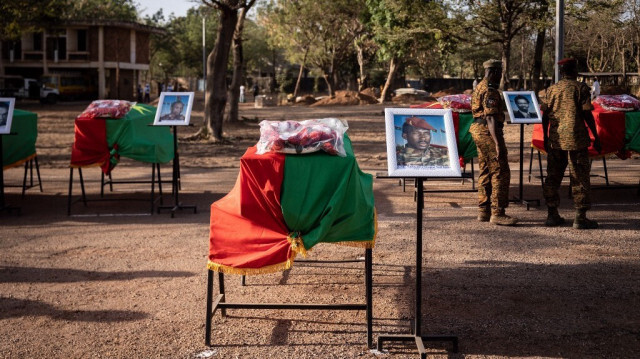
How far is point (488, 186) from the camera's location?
9.20 m

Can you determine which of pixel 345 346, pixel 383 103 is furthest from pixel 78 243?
pixel 383 103

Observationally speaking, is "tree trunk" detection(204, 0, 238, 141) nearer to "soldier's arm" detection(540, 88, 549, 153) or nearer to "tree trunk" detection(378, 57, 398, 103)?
"soldier's arm" detection(540, 88, 549, 153)

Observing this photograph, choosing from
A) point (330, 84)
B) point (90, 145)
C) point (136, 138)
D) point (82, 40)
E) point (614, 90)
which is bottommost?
point (90, 145)

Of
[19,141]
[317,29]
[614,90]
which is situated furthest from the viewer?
[317,29]

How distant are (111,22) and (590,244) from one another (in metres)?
44.6

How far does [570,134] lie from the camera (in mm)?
8508

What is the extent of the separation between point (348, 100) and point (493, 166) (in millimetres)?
34731

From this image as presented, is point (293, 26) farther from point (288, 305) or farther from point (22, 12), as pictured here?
point (288, 305)

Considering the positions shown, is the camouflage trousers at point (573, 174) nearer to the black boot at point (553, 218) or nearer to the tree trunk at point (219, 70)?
the black boot at point (553, 218)

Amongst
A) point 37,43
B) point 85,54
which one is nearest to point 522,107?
point 85,54

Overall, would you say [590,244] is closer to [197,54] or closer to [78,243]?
[78,243]

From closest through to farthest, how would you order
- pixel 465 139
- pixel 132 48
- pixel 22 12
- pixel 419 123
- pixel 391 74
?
1. pixel 419 123
2. pixel 465 139
3. pixel 22 12
4. pixel 391 74
5. pixel 132 48

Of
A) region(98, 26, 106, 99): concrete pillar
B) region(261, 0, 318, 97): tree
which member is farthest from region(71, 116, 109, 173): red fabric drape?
region(98, 26, 106, 99): concrete pillar

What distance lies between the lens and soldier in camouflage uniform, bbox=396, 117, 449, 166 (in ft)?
16.5
